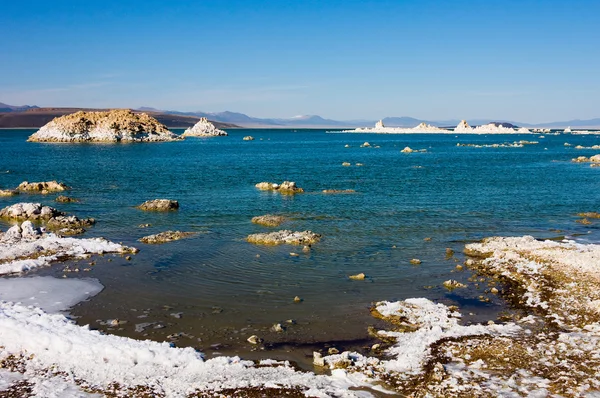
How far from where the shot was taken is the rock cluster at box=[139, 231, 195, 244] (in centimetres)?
2937

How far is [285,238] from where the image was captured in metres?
29.7

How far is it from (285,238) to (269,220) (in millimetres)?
5968

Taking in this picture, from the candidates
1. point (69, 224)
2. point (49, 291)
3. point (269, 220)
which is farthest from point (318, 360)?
point (69, 224)

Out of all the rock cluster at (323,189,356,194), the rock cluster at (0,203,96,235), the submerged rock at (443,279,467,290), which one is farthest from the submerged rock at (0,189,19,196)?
the submerged rock at (443,279,467,290)

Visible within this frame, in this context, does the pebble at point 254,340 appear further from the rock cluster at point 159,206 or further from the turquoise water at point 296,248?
the rock cluster at point 159,206

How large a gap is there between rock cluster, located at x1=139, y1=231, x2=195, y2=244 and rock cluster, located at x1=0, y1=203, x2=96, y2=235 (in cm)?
547

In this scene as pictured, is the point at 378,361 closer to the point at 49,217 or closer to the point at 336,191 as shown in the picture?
the point at 49,217

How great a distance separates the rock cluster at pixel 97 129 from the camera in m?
164

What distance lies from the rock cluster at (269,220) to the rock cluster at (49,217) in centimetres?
1147

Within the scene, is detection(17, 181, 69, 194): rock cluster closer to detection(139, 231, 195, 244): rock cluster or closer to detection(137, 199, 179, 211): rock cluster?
detection(137, 199, 179, 211): rock cluster

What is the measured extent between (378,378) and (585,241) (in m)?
22.0

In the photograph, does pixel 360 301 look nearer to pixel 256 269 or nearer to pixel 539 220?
pixel 256 269

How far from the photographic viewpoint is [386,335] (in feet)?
53.6

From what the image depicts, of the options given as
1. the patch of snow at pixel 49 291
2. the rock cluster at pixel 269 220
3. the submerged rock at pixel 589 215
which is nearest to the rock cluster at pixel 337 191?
the rock cluster at pixel 269 220
